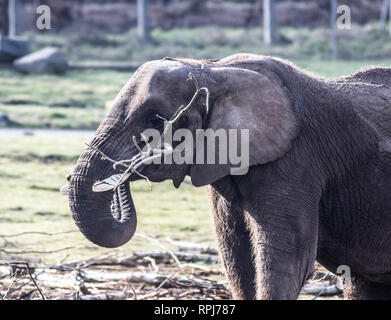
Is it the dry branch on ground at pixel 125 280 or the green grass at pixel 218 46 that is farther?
the green grass at pixel 218 46

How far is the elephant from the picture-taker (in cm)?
616

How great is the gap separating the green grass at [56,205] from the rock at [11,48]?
360 inches

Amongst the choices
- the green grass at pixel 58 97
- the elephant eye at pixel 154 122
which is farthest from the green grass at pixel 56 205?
the elephant eye at pixel 154 122

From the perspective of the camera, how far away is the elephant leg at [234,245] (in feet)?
21.7

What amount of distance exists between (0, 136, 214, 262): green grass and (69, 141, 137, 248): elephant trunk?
371cm

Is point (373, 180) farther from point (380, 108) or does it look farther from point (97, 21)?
point (97, 21)

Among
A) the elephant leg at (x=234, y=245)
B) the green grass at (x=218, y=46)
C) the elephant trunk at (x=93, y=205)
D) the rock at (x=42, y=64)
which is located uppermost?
the elephant trunk at (x=93, y=205)

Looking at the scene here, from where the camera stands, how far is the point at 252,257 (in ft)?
21.7

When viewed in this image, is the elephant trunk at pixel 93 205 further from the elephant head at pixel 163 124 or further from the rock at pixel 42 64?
the rock at pixel 42 64

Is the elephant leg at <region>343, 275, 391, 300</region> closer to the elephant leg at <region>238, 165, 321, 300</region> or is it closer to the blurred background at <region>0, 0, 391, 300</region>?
the elephant leg at <region>238, 165, 321, 300</region>

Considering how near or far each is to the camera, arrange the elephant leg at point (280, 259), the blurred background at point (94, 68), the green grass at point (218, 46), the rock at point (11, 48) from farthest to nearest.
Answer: the green grass at point (218, 46)
the rock at point (11, 48)
the blurred background at point (94, 68)
the elephant leg at point (280, 259)

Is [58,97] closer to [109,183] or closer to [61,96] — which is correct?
[61,96]

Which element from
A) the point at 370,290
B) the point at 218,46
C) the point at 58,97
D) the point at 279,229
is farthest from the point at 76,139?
the point at 218,46
